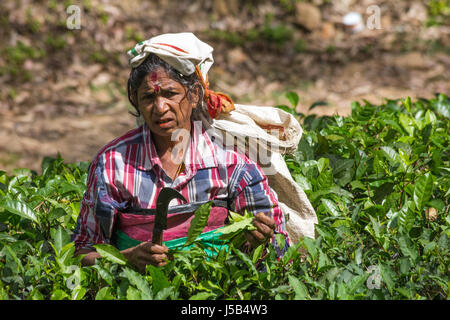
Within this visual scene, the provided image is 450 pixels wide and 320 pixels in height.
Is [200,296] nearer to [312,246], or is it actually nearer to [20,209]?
[312,246]

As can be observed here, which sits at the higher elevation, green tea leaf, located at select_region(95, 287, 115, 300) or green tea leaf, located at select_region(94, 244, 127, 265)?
green tea leaf, located at select_region(94, 244, 127, 265)

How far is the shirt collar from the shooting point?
2369 mm

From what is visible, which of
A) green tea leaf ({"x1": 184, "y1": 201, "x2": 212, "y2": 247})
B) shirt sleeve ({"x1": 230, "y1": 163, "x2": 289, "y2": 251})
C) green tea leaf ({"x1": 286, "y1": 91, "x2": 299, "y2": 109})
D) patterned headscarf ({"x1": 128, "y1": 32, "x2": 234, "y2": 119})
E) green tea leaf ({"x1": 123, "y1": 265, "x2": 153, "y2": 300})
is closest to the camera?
green tea leaf ({"x1": 123, "y1": 265, "x2": 153, "y2": 300})

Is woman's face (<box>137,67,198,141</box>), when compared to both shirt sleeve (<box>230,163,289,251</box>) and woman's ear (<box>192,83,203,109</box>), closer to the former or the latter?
woman's ear (<box>192,83,203,109</box>)

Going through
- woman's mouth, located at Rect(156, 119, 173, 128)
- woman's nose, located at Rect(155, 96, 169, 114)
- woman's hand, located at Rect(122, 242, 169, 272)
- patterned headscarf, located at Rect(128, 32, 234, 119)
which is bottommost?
woman's hand, located at Rect(122, 242, 169, 272)

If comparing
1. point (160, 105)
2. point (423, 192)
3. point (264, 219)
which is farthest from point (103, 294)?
point (423, 192)

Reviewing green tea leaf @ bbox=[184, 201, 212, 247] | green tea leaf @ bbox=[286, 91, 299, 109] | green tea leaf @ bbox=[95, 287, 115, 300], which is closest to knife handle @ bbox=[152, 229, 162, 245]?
green tea leaf @ bbox=[184, 201, 212, 247]

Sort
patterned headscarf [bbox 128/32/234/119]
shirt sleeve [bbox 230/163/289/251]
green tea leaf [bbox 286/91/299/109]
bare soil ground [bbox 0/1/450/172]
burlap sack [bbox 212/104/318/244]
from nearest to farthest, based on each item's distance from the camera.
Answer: patterned headscarf [bbox 128/32/234/119], shirt sleeve [bbox 230/163/289/251], burlap sack [bbox 212/104/318/244], green tea leaf [bbox 286/91/299/109], bare soil ground [bbox 0/1/450/172]

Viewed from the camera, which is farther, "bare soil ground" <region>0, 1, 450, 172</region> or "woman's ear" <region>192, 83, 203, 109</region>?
"bare soil ground" <region>0, 1, 450, 172</region>

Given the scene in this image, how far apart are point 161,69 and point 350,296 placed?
3.52ft

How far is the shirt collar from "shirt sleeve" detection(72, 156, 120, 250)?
0.55 feet

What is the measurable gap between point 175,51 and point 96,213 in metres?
0.68

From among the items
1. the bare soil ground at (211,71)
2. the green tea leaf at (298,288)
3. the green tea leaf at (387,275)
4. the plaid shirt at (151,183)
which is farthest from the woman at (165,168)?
the bare soil ground at (211,71)
